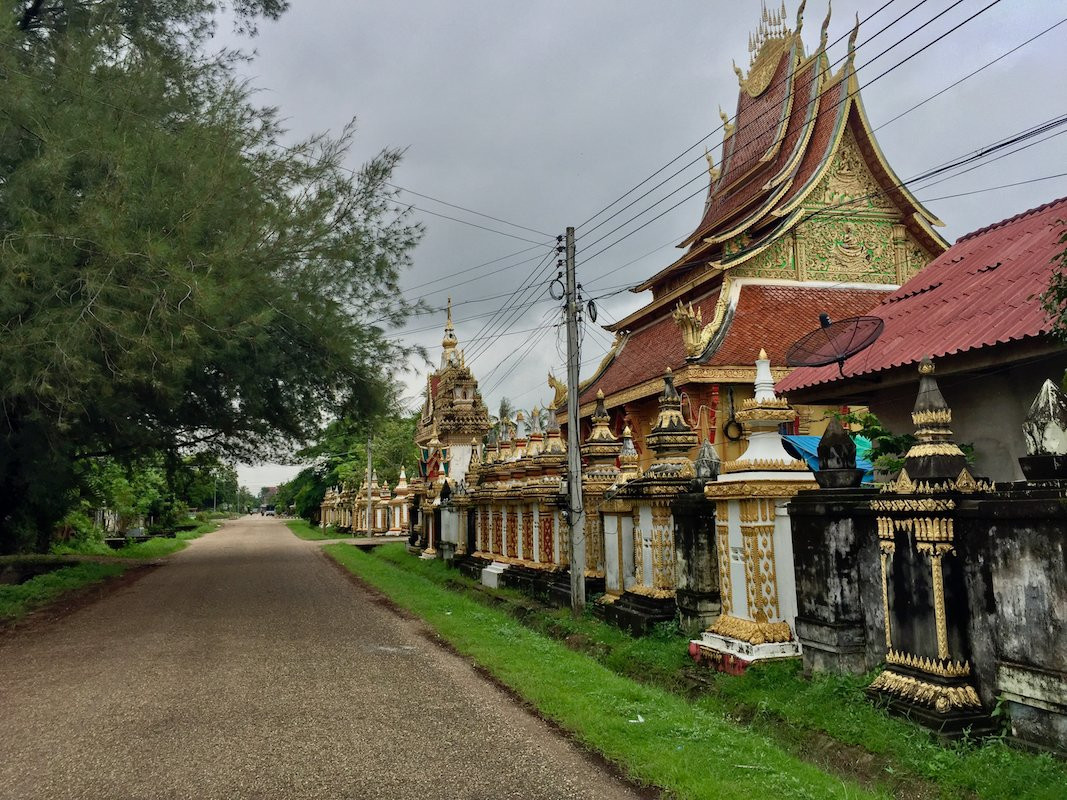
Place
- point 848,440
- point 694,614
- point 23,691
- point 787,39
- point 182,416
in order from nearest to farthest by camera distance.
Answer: point 848,440
point 23,691
point 694,614
point 182,416
point 787,39

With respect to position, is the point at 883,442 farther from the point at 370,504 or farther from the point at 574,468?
the point at 370,504

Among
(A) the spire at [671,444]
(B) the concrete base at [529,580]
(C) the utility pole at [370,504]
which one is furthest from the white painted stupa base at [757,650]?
(C) the utility pole at [370,504]

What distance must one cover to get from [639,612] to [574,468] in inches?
95.4

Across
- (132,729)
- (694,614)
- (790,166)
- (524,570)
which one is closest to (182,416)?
(524,570)

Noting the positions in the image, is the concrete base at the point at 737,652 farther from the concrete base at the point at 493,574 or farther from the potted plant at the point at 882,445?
the concrete base at the point at 493,574

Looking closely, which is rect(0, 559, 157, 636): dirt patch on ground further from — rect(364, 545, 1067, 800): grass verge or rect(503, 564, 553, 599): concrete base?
rect(364, 545, 1067, 800): grass verge

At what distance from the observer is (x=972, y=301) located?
28.9 ft

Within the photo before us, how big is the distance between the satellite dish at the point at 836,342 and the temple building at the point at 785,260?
314 inches

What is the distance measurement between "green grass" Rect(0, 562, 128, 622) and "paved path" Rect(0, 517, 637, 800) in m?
1.94

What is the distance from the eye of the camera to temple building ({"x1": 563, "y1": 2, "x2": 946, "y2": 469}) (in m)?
17.9

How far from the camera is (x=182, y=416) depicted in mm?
14461

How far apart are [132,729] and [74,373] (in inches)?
206

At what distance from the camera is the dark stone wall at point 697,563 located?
25.7 ft

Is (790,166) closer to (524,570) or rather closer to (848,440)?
(524,570)
